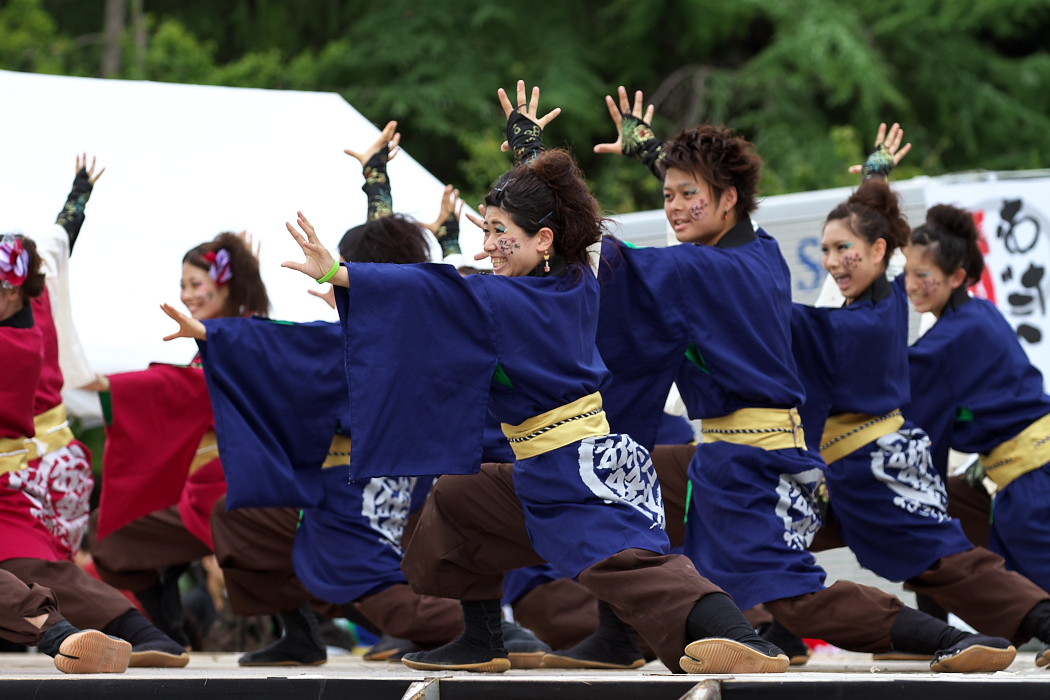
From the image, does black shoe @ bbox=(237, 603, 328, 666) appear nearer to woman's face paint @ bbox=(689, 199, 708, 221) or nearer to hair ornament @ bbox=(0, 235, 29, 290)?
hair ornament @ bbox=(0, 235, 29, 290)

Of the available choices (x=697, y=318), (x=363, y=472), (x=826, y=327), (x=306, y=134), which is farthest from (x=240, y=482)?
(x=306, y=134)

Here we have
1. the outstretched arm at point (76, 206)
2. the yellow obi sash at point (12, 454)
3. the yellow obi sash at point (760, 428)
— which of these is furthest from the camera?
the outstretched arm at point (76, 206)

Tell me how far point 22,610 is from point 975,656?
2.39 meters

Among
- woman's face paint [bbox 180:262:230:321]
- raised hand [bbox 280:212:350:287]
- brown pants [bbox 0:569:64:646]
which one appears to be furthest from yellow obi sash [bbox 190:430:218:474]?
raised hand [bbox 280:212:350:287]

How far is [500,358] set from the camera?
337cm

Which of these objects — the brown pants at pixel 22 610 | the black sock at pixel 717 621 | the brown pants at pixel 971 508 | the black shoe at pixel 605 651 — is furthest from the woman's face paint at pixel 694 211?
the brown pants at pixel 22 610

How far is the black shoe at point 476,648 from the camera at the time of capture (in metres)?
3.72

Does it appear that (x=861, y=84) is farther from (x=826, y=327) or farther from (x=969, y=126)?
(x=826, y=327)

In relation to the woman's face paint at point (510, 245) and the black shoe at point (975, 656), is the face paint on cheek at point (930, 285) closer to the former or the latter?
the black shoe at point (975, 656)

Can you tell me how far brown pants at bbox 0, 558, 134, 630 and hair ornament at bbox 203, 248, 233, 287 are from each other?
50.8 inches

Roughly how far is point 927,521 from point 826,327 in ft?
2.07

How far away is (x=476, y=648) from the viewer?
148 inches

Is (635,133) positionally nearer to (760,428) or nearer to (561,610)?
(760,428)

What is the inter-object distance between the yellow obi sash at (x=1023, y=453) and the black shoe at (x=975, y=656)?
3.25ft
